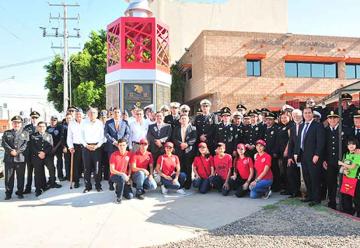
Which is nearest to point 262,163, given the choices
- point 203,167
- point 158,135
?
point 203,167

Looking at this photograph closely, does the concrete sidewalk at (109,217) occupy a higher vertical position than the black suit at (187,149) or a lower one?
lower

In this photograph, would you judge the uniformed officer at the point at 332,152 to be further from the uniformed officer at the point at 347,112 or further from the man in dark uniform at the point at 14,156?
the man in dark uniform at the point at 14,156

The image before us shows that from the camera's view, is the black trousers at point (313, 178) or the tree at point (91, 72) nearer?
the black trousers at point (313, 178)

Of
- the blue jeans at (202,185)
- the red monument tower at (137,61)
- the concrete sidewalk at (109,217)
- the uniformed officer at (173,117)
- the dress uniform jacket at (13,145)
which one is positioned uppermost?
the red monument tower at (137,61)

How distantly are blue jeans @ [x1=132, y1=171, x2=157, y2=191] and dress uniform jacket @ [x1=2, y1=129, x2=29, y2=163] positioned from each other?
252cm

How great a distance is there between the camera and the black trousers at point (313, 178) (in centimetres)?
687

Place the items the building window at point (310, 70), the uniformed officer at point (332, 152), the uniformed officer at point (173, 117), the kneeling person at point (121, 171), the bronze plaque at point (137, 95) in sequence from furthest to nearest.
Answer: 1. the building window at point (310, 70)
2. the bronze plaque at point (137, 95)
3. the uniformed officer at point (173, 117)
4. the kneeling person at point (121, 171)
5. the uniformed officer at point (332, 152)

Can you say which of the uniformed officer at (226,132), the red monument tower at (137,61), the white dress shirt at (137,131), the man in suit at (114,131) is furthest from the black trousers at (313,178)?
the red monument tower at (137,61)

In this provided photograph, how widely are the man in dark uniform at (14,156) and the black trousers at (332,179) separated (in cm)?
624

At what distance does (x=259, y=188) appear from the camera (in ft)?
24.7

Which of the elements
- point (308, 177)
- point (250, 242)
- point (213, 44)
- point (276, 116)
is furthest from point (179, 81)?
point (250, 242)

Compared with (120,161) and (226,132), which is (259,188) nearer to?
(226,132)

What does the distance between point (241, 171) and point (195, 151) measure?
1.21 m

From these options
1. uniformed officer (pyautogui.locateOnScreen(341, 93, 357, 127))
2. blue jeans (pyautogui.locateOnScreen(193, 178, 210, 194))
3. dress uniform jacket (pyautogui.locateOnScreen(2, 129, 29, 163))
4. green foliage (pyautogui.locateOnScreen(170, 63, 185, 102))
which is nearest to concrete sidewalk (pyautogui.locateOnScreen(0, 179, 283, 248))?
blue jeans (pyautogui.locateOnScreen(193, 178, 210, 194))
